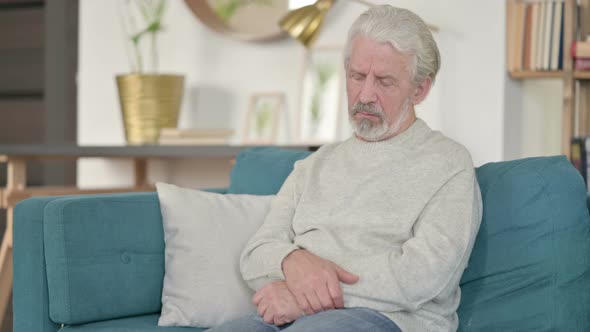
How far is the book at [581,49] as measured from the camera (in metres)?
3.29

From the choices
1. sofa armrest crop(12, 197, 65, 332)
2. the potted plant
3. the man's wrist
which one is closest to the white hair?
the man's wrist

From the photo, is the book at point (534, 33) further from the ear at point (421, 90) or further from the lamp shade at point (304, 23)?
the ear at point (421, 90)

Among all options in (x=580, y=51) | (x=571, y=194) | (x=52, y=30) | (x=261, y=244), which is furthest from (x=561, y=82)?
(x=52, y=30)

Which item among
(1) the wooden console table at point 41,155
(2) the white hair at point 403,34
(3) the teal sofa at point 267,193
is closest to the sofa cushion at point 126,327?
(3) the teal sofa at point 267,193

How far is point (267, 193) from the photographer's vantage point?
8.32 ft

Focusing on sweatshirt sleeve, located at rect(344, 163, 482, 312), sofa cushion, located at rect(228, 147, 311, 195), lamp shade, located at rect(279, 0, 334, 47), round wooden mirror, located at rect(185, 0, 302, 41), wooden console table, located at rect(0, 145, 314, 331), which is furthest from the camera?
round wooden mirror, located at rect(185, 0, 302, 41)

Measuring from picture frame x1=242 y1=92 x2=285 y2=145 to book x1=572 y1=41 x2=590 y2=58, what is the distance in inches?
46.6

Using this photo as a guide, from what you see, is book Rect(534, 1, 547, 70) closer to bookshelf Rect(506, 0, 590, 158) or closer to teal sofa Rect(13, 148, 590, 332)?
bookshelf Rect(506, 0, 590, 158)

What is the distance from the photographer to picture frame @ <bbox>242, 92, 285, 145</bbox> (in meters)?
3.89

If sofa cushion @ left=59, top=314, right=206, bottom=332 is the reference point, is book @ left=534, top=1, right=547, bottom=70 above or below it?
above

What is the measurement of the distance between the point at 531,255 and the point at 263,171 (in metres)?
0.84

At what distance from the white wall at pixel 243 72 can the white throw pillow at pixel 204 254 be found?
1.21m

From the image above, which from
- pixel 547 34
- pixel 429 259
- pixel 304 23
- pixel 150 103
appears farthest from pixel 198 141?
pixel 429 259

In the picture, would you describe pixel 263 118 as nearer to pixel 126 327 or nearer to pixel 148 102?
pixel 148 102
